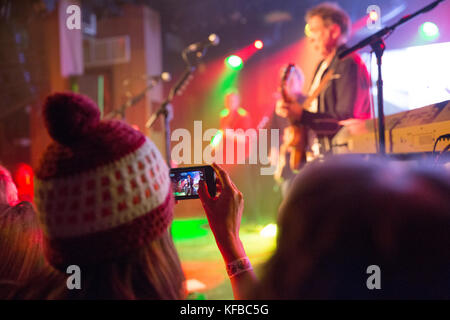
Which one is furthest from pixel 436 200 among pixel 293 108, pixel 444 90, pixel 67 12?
pixel 67 12

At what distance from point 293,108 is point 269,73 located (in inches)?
235

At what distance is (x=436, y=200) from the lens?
1.70 feet

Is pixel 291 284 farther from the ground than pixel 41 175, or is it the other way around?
pixel 41 175

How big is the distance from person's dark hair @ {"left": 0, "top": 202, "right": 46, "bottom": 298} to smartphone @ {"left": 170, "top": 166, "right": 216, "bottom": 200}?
0.40 metres

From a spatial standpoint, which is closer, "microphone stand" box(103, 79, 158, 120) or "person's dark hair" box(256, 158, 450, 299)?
"person's dark hair" box(256, 158, 450, 299)

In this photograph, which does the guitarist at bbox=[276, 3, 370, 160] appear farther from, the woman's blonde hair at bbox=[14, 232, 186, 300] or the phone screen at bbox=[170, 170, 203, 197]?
the woman's blonde hair at bbox=[14, 232, 186, 300]

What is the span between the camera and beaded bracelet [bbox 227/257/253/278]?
793mm

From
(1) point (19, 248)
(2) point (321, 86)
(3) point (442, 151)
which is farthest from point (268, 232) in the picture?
(1) point (19, 248)

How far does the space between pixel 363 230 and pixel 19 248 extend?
0.89 m

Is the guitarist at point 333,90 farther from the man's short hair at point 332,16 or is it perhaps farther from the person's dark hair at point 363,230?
the person's dark hair at point 363,230

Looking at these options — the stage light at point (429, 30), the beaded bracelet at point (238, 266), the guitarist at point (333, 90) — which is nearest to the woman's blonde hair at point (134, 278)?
the beaded bracelet at point (238, 266)

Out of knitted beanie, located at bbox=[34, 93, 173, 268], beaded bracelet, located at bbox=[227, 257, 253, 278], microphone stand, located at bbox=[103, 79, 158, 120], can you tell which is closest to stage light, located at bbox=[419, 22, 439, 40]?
beaded bracelet, located at bbox=[227, 257, 253, 278]

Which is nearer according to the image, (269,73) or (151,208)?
(151,208)
